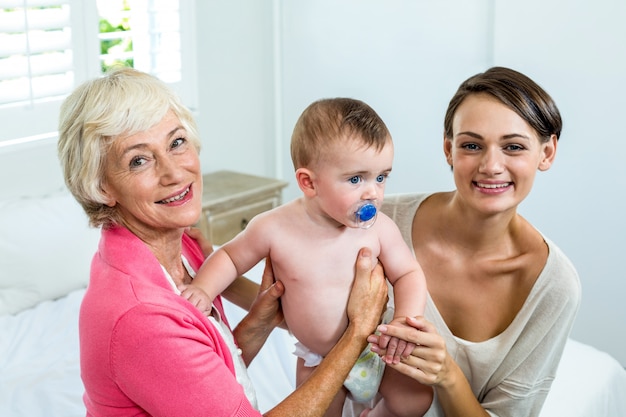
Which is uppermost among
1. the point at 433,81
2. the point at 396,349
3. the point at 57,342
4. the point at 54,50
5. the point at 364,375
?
the point at 54,50

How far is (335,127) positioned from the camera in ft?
4.94

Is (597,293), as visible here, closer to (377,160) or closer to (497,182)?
(497,182)

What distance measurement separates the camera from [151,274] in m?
1.38

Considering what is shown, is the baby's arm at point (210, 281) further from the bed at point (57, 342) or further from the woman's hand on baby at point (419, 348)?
the bed at point (57, 342)

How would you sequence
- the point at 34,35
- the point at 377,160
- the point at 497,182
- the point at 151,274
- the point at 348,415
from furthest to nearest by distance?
1. the point at 34,35
2. the point at 348,415
3. the point at 497,182
4. the point at 377,160
5. the point at 151,274

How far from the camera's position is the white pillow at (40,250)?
2.68 meters

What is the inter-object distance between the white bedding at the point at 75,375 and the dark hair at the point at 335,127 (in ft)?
2.71

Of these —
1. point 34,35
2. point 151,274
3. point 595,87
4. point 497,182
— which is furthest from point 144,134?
point 595,87

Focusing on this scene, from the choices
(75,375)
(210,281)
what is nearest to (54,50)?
(75,375)

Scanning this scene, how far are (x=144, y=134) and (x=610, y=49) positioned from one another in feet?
7.99

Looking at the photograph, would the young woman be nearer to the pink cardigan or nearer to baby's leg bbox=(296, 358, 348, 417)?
baby's leg bbox=(296, 358, 348, 417)

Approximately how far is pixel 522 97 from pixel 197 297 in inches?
29.8

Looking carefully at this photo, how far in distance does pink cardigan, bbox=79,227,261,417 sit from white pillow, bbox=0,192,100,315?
1.44 m

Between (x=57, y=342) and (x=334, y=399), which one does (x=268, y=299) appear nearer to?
(x=334, y=399)
